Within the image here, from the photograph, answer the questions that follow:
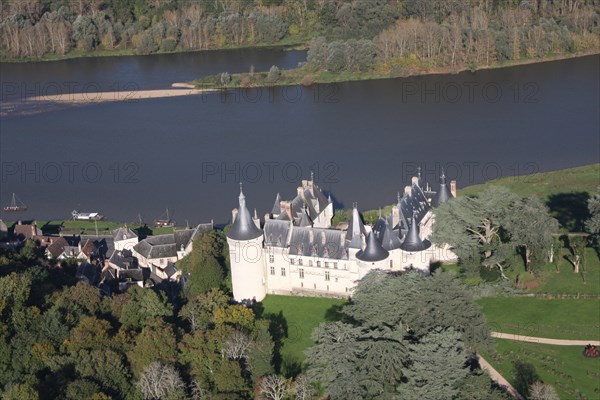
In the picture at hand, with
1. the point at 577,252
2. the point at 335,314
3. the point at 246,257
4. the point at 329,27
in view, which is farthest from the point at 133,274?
the point at 329,27

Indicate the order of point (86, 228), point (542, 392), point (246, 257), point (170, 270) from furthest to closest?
point (86, 228) < point (170, 270) < point (246, 257) < point (542, 392)

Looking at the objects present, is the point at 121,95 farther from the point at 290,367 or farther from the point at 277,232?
the point at 290,367

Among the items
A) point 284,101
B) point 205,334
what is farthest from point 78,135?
point 205,334

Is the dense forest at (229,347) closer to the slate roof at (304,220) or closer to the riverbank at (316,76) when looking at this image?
the slate roof at (304,220)

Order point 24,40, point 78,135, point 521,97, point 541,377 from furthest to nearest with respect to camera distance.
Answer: point 24,40 < point 521,97 < point 78,135 < point 541,377

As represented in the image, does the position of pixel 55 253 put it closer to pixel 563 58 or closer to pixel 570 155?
pixel 570 155

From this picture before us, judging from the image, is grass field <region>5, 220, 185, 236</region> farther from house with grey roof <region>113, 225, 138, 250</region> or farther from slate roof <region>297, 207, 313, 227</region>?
slate roof <region>297, 207, 313, 227</region>

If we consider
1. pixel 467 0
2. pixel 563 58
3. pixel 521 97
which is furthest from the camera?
pixel 467 0
